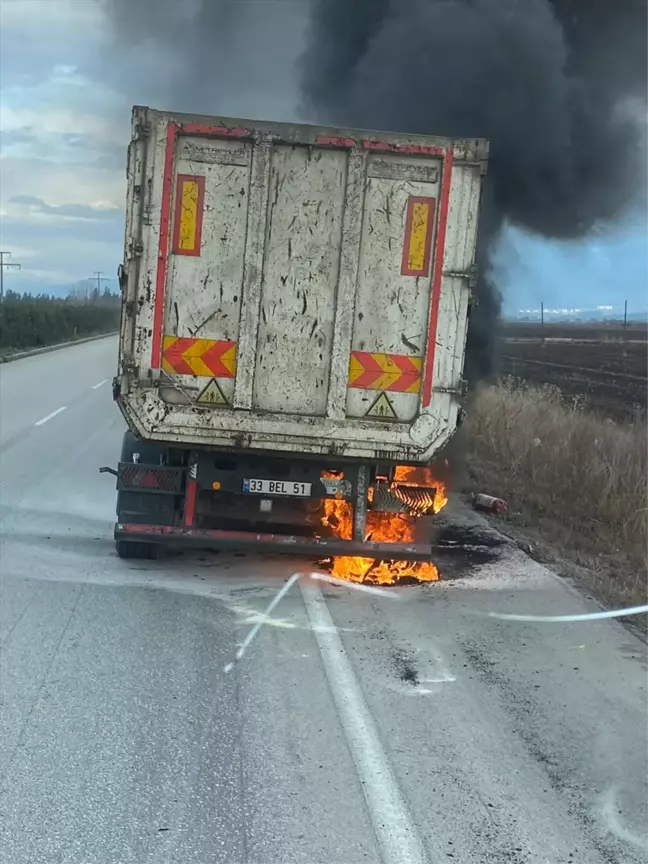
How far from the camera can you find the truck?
5.86 metres

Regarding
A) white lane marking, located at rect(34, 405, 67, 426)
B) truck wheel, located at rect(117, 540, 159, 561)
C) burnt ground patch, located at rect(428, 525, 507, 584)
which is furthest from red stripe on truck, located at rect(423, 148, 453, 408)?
white lane marking, located at rect(34, 405, 67, 426)

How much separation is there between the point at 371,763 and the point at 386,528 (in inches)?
125

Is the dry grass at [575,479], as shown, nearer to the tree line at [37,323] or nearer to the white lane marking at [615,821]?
the white lane marking at [615,821]

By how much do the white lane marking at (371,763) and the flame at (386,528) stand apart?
1.37 meters

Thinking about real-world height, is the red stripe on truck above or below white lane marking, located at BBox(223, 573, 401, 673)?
above

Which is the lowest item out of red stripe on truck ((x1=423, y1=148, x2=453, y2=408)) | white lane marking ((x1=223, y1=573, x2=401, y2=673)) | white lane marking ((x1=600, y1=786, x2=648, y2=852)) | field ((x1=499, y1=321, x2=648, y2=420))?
white lane marking ((x1=223, y1=573, x2=401, y2=673))

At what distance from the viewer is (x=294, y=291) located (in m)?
6.02

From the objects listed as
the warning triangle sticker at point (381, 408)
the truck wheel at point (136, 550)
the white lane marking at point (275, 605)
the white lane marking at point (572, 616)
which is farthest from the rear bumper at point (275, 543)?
the warning triangle sticker at point (381, 408)

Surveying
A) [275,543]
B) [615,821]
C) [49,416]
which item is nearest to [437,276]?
[275,543]

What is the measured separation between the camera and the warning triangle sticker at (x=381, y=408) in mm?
6148

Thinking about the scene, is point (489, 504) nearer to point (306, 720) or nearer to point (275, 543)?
point (275, 543)

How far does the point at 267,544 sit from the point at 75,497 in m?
3.33

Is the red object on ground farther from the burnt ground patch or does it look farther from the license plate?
the license plate

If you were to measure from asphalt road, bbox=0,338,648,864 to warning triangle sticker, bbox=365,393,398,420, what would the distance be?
1.25 meters
